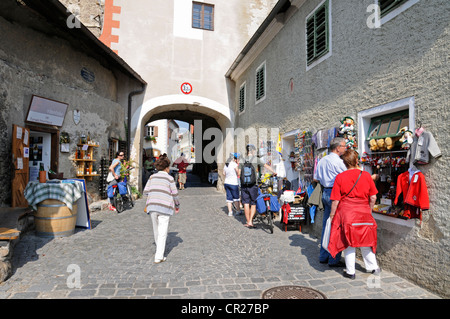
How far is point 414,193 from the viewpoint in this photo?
360 centimetres

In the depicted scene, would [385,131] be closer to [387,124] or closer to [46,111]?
[387,124]

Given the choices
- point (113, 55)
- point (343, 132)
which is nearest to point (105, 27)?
point (113, 55)

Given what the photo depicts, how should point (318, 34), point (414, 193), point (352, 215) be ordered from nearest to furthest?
point (414, 193), point (352, 215), point (318, 34)

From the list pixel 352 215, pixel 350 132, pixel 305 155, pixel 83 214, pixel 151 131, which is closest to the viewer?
pixel 352 215

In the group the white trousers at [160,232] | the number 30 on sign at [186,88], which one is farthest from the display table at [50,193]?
the number 30 on sign at [186,88]

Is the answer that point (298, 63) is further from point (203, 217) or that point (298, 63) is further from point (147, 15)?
point (147, 15)

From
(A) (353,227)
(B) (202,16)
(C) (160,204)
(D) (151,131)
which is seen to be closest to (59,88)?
(C) (160,204)

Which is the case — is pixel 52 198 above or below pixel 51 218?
above

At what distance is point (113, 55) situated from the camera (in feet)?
29.9

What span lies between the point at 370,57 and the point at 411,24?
2.63 ft

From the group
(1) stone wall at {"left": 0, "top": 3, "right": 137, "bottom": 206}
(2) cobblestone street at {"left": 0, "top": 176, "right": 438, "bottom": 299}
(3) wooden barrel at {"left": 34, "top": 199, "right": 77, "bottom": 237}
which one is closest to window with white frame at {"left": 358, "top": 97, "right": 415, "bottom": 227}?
(2) cobblestone street at {"left": 0, "top": 176, "right": 438, "bottom": 299}

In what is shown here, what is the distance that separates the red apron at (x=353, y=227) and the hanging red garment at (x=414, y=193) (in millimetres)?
447

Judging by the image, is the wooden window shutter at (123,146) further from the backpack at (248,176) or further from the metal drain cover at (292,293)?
the metal drain cover at (292,293)

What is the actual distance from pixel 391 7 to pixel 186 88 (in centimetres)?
891
